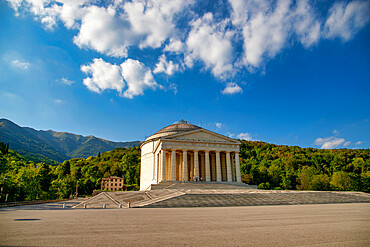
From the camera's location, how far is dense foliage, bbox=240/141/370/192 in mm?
65688

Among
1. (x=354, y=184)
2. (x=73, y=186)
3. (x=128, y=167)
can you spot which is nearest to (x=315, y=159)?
(x=354, y=184)

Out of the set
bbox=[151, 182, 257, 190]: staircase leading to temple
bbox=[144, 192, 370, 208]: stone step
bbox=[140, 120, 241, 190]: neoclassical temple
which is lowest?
bbox=[144, 192, 370, 208]: stone step

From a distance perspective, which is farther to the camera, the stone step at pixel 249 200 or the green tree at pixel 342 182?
the green tree at pixel 342 182

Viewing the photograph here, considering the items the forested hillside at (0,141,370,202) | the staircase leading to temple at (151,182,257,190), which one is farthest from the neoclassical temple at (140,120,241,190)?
the forested hillside at (0,141,370,202)

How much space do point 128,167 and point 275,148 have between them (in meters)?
69.5

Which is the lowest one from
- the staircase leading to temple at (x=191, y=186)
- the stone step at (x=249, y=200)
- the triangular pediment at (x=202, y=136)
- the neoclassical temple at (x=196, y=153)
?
the stone step at (x=249, y=200)

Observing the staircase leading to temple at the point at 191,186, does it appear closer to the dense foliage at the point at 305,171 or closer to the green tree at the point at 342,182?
the dense foliage at the point at 305,171

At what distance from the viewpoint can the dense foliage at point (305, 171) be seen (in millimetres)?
65688

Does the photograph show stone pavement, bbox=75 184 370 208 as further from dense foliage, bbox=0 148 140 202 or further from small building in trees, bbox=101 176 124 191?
small building in trees, bbox=101 176 124 191

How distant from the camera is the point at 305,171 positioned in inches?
2793

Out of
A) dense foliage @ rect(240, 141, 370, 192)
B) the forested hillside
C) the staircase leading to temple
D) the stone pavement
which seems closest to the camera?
the stone pavement

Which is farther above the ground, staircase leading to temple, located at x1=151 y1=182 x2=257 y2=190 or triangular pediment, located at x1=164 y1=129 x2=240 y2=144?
triangular pediment, located at x1=164 y1=129 x2=240 y2=144

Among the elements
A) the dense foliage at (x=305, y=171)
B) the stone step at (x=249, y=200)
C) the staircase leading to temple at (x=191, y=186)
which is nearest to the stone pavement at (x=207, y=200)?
the stone step at (x=249, y=200)

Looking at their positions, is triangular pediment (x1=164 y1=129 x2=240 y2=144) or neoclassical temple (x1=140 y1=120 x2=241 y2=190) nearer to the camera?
neoclassical temple (x1=140 y1=120 x2=241 y2=190)
